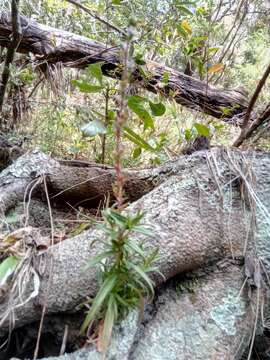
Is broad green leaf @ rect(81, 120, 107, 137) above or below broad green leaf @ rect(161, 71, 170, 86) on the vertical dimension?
above

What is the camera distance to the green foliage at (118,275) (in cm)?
74

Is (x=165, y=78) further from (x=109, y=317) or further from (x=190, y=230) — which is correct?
(x=109, y=317)

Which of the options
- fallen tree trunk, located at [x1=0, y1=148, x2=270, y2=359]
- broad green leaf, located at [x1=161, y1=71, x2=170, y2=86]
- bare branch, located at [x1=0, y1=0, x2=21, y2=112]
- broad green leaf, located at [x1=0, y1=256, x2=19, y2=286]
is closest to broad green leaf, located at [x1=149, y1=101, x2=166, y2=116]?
fallen tree trunk, located at [x1=0, y1=148, x2=270, y2=359]

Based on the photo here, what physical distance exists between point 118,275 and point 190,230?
0.33 metres

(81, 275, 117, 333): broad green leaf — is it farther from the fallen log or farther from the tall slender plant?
the fallen log

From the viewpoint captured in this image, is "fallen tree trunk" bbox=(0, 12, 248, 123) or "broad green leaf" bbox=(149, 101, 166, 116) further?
"fallen tree trunk" bbox=(0, 12, 248, 123)

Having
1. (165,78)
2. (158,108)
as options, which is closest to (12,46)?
(165,78)

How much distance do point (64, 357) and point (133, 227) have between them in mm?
392

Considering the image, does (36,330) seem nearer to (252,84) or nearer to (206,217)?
(206,217)

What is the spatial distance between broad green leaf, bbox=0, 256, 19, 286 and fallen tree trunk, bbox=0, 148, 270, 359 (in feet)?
0.22

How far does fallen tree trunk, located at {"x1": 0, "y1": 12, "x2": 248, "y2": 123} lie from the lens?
7.23ft

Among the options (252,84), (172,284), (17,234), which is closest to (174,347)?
(172,284)

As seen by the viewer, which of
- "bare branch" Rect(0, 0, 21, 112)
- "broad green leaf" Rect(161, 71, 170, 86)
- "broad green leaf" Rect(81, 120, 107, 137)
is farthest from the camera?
"broad green leaf" Rect(161, 71, 170, 86)

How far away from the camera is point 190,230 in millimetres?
1051
